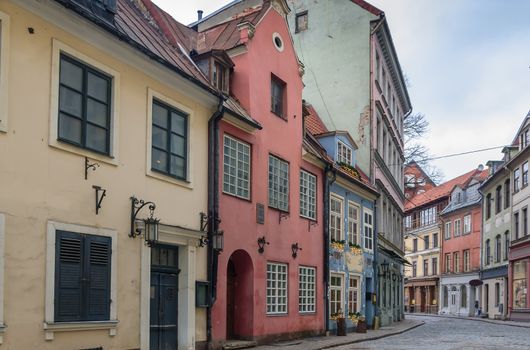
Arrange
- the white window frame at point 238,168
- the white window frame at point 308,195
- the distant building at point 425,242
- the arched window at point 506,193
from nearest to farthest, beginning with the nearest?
the white window frame at point 238,168
the white window frame at point 308,195
the arched window at point 506,193
the distant building at point 425,242

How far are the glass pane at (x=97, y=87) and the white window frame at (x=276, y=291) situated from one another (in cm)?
804

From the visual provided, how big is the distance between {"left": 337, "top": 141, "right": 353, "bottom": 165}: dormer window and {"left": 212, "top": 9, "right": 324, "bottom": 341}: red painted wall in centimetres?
390

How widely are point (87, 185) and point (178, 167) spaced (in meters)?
3.17

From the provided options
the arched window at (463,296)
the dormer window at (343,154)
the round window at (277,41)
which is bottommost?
the arched window at (463,296)

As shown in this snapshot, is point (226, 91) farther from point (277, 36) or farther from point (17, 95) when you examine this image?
point (17, 95)

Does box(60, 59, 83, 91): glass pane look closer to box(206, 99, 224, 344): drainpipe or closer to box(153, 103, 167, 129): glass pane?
box(153, 103, 167, 129): glass pane

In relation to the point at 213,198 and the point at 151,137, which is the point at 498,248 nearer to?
the point at 213,198

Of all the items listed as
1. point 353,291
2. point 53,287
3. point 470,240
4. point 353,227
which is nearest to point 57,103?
point 53,287

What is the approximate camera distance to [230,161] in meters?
16.9

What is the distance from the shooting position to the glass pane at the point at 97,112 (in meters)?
12.0

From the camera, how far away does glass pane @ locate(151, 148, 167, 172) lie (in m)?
13.9

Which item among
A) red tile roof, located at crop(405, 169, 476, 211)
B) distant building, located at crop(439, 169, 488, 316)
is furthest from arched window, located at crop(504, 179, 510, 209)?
red tile roof, located at crop(405, 169, 476, 211)

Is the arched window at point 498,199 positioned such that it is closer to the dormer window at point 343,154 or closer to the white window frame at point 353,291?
the dormer window at point 343,154

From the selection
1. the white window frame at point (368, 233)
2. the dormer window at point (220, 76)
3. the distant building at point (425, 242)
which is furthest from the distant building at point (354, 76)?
the distant building at point (425, 242)
